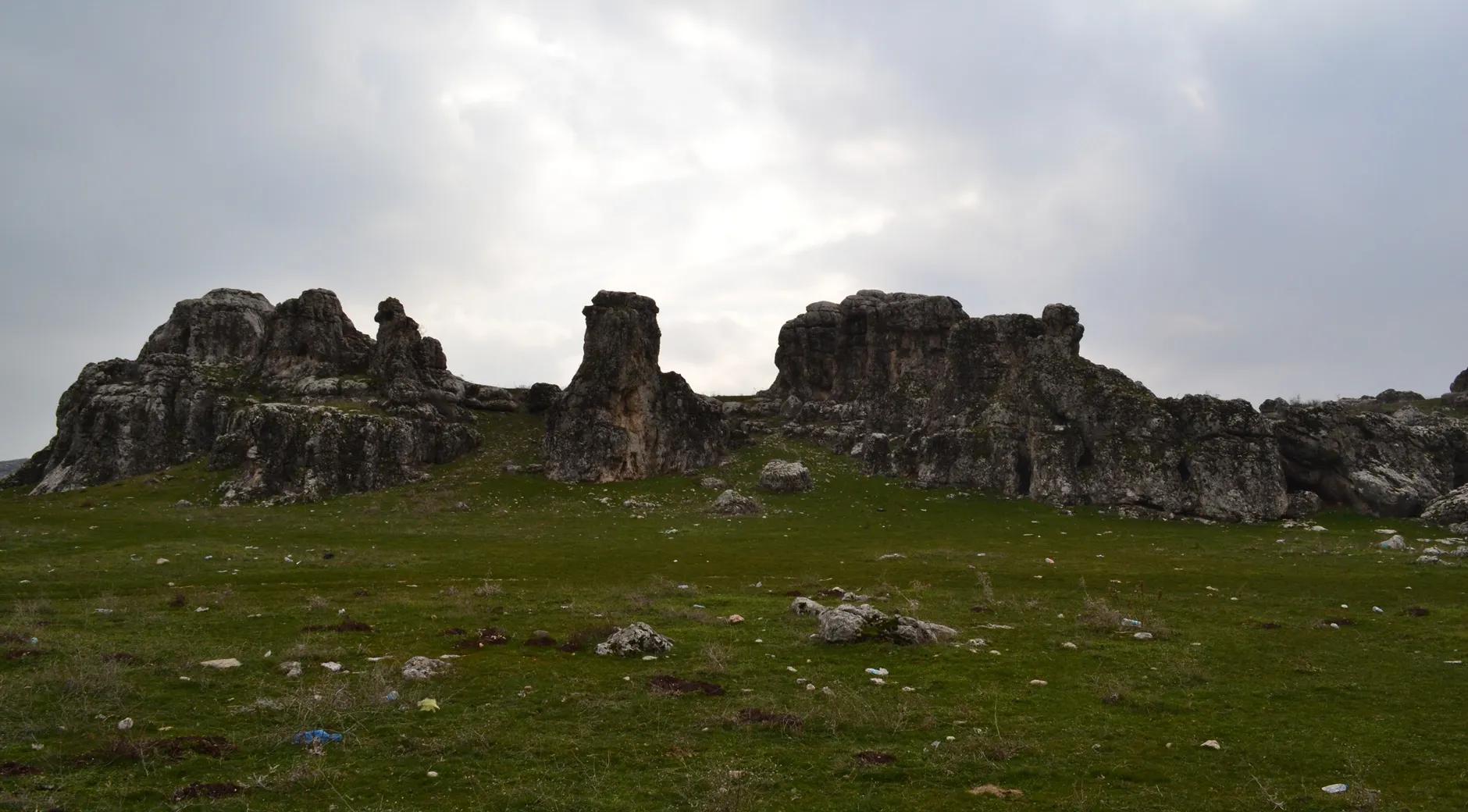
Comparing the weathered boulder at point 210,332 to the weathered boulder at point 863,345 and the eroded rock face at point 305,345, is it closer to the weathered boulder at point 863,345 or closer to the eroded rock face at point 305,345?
the eroded rock face at point 305,345

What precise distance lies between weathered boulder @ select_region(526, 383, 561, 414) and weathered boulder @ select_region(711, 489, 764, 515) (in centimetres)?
3685

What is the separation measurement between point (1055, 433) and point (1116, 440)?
4.70 metres

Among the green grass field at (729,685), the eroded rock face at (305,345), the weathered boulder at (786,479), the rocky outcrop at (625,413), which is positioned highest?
the eroded rock face at (305,345)

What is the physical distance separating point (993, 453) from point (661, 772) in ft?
197

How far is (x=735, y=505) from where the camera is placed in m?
59.2

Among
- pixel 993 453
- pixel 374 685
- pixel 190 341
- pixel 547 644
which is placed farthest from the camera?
pixel 190 341

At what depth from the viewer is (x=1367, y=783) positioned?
11828 millimetres

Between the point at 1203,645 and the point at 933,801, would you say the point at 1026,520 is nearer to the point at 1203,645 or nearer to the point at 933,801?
the point at 1203,645

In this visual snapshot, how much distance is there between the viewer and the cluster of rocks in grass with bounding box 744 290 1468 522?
57.0 meters

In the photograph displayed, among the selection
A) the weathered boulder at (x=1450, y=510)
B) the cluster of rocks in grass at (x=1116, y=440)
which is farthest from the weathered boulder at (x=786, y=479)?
the weathered boulder at (x=1450, y=510)

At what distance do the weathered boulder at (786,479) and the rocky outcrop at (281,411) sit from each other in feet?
101

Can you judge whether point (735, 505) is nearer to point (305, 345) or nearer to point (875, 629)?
point (875, 629)

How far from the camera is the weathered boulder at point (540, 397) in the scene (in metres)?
90.7

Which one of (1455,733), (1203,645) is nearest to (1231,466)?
(1203,645)
